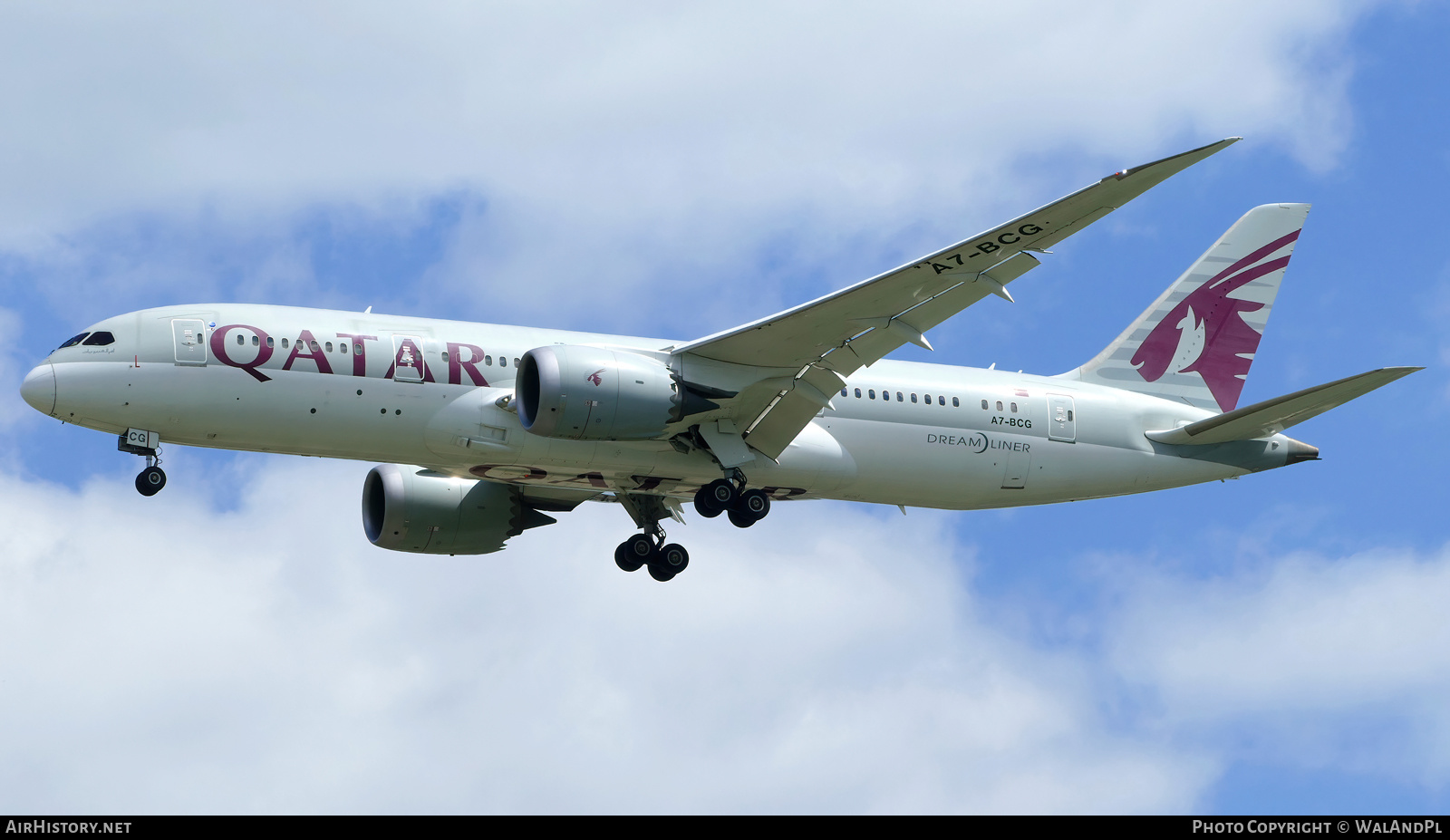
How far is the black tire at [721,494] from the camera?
35188 mm

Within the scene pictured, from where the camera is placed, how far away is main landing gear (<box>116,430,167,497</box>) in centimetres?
3228

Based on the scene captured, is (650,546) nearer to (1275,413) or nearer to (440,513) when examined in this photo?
(440,513)

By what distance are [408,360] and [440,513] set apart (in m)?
8.25

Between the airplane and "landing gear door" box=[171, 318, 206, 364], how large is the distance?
0.11ft

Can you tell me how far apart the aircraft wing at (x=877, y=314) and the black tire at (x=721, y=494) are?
3.62 feet

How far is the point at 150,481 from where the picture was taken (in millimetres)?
32594

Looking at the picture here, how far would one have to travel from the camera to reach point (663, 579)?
3962 centimetres

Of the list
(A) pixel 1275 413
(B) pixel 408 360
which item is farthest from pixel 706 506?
(A) pixel 1275 413

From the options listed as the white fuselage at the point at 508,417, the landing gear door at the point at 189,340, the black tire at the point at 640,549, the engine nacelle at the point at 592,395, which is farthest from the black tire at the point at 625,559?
the landing gear door at the point at 189,340

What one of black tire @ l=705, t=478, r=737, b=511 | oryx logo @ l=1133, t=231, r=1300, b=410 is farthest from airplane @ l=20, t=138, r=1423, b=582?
oryx logo @ l=1133, t=231, r=1300, b=410

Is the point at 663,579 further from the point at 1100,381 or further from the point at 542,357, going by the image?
the point at 1100,381

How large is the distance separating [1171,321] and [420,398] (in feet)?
64.4

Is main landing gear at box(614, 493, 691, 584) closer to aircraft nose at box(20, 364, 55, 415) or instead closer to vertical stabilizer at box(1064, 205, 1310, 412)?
vertical stabilizer at box(1064, 205, 1310, 412)
